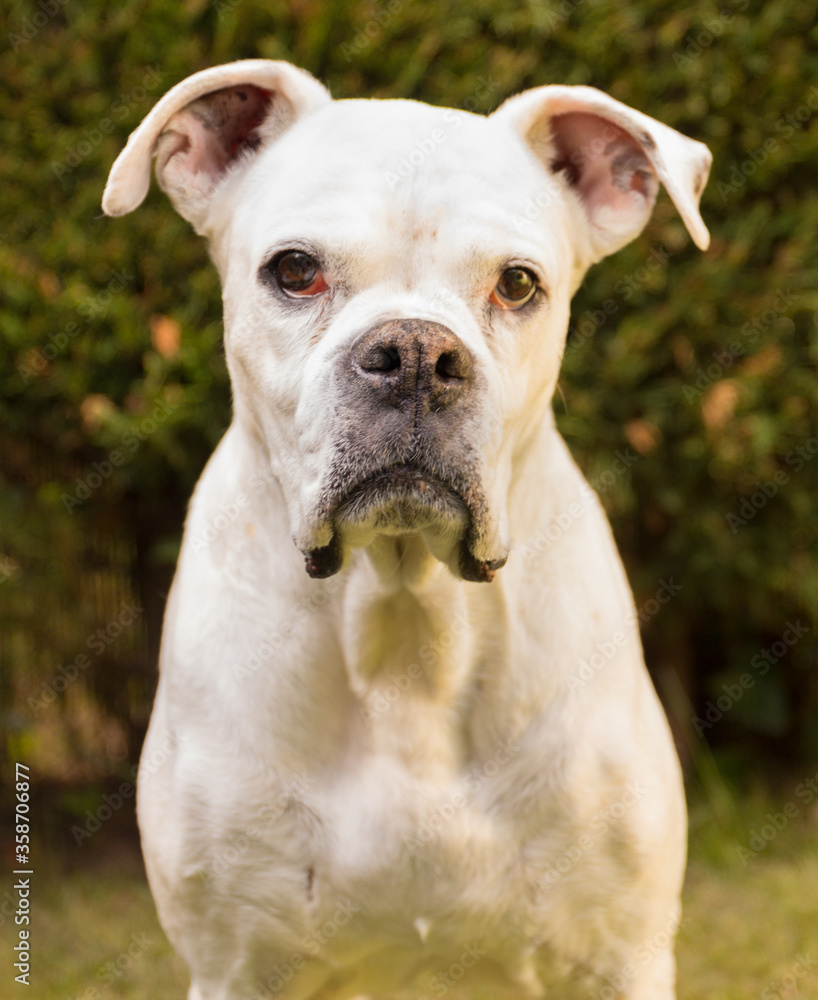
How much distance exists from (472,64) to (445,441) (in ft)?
7.73

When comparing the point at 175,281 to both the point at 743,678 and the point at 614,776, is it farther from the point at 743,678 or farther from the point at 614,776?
the point at 743,678

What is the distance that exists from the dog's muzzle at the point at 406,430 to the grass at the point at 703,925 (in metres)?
2.51

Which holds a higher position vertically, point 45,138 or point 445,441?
point 445,441

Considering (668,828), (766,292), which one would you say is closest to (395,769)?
(668,828)

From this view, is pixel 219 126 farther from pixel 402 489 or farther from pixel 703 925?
pixel 703 925

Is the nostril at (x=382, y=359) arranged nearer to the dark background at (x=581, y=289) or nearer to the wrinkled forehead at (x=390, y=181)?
the wrinkled forehead at (x=390, y=181)

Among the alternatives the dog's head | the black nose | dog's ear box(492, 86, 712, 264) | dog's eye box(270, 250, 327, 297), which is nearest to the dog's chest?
the dog's head

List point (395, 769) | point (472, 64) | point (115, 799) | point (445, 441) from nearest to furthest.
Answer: point (445, 441), point (395, 769), point (472, 64), point (115, 799)

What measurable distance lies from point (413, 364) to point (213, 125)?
989mm

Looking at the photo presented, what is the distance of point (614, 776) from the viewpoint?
8.20 feet

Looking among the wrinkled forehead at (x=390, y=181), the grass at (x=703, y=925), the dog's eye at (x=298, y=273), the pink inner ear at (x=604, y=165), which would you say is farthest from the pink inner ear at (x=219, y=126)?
the grass at (x=703, y=925)

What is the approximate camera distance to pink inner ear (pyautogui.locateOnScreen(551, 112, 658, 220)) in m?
2.74

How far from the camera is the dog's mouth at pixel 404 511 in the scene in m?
2.12

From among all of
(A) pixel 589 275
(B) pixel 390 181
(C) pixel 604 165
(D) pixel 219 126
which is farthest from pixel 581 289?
(B) pixel 390 181
